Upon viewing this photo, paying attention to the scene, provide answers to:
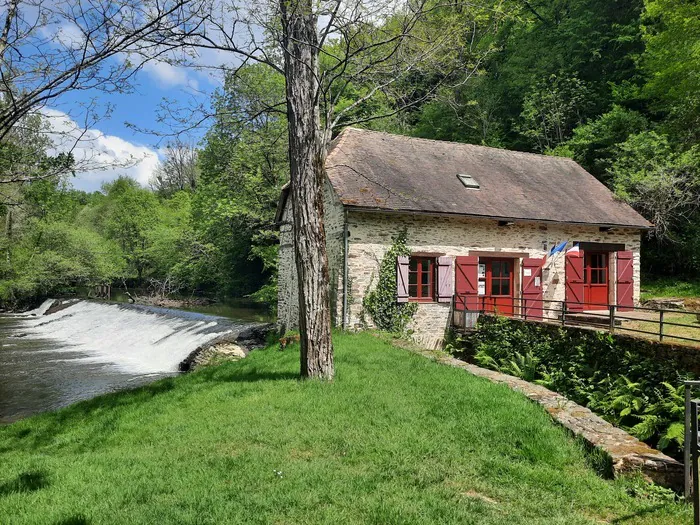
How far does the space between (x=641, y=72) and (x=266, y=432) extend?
2312 centimetres

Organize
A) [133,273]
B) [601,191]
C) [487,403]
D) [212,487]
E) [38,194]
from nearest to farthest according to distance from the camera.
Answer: [212,487]
[487,403]
[38,194]
[601,191]
[133,273]

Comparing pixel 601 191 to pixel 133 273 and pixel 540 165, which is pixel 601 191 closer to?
pixel 540 165

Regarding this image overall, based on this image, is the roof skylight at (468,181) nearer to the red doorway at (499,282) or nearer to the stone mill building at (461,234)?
the stone mill building at (461,234)

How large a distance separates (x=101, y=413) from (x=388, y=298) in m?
6.91

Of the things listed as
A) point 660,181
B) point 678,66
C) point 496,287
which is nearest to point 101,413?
point 496,287

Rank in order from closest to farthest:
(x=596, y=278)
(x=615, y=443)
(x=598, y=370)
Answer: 1. (x=615, y=443)
2. (x=598, y=370)
3. (x=596, y=278)

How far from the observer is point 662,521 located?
→ 359 centimetres

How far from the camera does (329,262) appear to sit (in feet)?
41.6

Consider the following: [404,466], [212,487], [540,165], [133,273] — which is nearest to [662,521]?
[404,466]

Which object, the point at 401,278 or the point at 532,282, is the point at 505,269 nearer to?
the point at 532,282

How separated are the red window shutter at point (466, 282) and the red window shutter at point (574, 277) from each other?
3025 millimetres

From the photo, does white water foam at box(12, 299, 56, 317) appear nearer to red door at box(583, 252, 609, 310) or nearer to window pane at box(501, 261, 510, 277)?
window pane at box(501, 261, 510, 277)

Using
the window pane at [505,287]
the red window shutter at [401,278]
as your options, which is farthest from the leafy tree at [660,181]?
the red window shutter at [401,278]

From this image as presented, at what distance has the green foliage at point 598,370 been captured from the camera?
20.7ft
